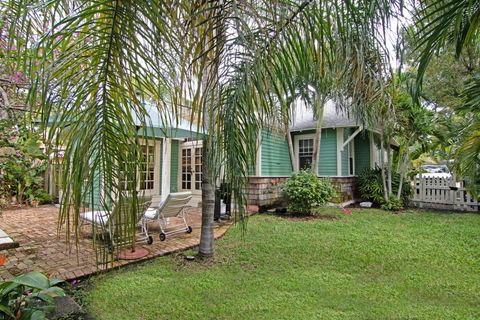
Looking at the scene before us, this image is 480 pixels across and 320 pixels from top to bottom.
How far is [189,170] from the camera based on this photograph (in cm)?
950

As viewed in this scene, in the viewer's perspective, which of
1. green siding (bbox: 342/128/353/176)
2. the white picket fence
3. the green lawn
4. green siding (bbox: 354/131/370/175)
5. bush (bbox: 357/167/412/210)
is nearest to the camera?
the green lawn

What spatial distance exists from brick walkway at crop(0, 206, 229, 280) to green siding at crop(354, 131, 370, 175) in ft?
24.1

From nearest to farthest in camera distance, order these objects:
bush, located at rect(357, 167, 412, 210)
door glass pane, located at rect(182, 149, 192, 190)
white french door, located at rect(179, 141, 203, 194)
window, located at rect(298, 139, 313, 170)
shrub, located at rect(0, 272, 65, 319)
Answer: shrub, located at rect(0, 272, 65, 319) < white french door, located at rect(179, 141, 203, 194) < bush, located at rect(357, 167, 412, 210) < door glass pane, located at rect(182, 149, 192, 190) < window, located at rect(298, 139, 313, 170)

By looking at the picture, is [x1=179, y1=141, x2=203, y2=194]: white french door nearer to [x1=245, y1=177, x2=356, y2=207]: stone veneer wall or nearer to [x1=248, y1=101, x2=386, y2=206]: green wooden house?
[x1=245, y1=177, x2=356, y2=207]: stone veneer wall

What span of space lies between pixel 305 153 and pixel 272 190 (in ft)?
8.71

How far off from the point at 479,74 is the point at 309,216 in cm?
539

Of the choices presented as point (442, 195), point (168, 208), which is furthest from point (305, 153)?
point (168, 208)

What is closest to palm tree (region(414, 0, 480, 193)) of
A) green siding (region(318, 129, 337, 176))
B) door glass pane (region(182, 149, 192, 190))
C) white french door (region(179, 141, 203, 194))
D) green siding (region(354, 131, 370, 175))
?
white french door (region(179, 141, 203, 194))

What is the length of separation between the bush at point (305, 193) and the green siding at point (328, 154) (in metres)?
2.53

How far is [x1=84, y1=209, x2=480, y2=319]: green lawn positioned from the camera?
2666 mm

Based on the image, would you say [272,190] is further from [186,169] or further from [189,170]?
[186,169]

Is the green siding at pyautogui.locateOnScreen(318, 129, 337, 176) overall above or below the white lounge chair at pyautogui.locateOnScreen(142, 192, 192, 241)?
above

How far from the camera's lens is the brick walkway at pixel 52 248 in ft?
11.4

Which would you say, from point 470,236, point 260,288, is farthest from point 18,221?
point 470,236
